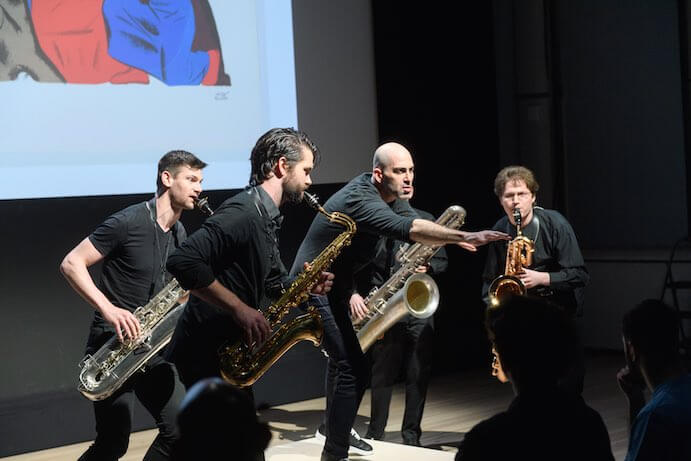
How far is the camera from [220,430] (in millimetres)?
1505

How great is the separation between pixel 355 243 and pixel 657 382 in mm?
2460

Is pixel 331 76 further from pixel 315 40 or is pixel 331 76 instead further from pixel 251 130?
pixel 251 130

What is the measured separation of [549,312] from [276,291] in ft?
6.64

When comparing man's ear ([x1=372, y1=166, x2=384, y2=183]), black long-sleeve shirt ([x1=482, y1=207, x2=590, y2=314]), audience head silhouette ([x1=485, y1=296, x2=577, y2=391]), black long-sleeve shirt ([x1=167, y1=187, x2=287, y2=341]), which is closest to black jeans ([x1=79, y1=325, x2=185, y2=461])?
black long-sleeve shirt ([x1=167, y1=187, x2=287, y2=341])

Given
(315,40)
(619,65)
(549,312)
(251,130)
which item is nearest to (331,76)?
(315,40)

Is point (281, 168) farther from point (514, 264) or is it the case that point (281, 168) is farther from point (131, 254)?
point (514, 264)

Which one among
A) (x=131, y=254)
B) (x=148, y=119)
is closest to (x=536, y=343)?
(x=131, y=254)

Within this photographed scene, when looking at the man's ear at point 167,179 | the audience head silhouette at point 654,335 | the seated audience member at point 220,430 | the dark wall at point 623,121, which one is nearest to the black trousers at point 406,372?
the man's ear at point 167,179

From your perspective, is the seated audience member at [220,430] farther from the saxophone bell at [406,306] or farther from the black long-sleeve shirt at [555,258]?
the saxophone bell at [406,306]

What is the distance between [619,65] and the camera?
8656 millimetres

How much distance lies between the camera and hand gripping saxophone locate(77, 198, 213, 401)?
416cm

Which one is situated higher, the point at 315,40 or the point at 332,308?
the point at 315,40

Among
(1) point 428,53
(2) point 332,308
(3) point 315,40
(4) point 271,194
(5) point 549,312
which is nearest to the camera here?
(5) point 549,312

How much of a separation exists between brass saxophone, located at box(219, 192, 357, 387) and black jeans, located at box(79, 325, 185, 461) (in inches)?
14.1
